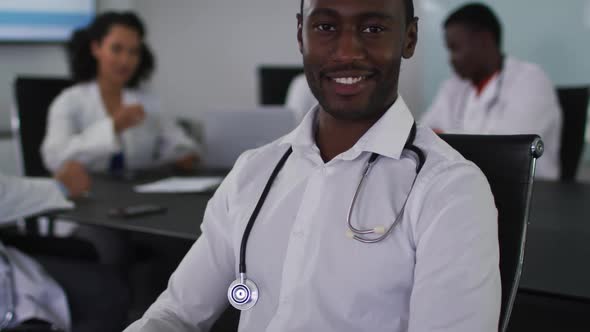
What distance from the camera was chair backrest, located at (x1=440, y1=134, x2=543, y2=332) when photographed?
854mm

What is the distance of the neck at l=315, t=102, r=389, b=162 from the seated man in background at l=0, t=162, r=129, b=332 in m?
0.78

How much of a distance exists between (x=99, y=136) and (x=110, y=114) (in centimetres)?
23

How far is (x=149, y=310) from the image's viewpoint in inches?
37.0

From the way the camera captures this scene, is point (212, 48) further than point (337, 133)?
Yes

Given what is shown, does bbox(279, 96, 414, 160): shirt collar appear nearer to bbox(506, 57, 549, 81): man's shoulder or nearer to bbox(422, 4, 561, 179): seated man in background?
bbox(422, 4, 561, 179): seated man in background

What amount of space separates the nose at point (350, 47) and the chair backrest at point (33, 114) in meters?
1.76

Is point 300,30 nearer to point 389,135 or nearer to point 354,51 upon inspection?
point 354,51

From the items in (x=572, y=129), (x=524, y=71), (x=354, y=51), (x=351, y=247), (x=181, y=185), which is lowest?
(x=181, y=185)

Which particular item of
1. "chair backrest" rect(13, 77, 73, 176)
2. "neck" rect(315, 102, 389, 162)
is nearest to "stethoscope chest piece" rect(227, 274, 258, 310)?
"neck" rect(315, 102, 389, 162)

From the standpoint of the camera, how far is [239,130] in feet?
6.82

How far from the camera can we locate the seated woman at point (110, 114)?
2.13 m

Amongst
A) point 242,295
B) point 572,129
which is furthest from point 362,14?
point 572,129

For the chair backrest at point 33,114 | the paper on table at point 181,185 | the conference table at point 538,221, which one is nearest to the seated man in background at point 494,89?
the conference table at point 538,221

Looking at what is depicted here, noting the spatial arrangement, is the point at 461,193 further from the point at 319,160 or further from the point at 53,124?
the point at 53,124
